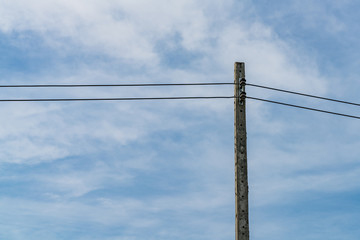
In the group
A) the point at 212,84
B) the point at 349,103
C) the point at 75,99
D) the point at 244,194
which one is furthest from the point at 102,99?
the point at 349,103

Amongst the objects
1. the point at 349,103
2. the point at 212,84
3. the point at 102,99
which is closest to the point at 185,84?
the point at 212,84

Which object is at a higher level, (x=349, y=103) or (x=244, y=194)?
(x=349, y=103)

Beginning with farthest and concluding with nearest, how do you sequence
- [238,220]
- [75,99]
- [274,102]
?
[75,99], [274,102], [238,220]

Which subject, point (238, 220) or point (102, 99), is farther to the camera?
point (102, 99)

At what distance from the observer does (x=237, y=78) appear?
48.9ft

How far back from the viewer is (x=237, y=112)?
47.7 ft

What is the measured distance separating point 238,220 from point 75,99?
7.77 metres

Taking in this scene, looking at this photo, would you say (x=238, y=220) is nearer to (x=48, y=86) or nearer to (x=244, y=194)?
(x=244, y=194)

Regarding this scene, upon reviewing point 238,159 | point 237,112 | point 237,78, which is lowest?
point 238,159

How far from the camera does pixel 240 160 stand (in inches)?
552

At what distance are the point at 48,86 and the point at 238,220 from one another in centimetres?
853

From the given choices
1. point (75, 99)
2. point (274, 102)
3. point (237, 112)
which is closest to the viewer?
point (237, 112)

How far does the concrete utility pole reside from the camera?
13.5 m

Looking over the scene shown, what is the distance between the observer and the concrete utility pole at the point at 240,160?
13.5 meters
